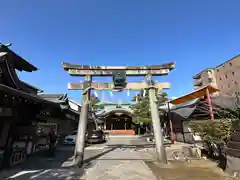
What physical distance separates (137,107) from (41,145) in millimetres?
11290

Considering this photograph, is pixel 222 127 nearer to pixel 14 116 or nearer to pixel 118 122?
pixel 14 116

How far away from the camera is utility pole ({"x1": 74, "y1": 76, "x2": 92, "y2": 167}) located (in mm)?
7253

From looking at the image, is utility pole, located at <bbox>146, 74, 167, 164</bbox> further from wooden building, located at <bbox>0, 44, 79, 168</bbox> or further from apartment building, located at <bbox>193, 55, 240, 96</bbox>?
apartment building, located at <bbox>193, 55, 240, 96</bbox>

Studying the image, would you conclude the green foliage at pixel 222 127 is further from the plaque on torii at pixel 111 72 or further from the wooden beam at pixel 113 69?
the wooden beam at pixel 113 69

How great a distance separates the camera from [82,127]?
25.4 ft

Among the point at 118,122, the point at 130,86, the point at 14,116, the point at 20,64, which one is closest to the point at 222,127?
the point at 130,86

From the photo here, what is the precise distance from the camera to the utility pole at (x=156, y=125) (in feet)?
24.6

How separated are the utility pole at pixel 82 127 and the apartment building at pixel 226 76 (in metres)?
27.3

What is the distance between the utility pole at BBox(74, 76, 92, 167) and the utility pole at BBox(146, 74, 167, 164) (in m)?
3.05

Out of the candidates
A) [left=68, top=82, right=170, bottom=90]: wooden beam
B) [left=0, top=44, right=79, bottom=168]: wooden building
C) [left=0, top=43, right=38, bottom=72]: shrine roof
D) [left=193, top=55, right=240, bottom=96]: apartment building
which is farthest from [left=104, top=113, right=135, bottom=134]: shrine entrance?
[left=0, top=44, right=79, bottom=168]: wooden building

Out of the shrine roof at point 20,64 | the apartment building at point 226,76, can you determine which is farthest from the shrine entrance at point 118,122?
the shrine roof at point 20,64

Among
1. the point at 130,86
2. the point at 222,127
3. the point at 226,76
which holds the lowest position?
the point at 222,127

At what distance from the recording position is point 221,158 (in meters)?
7.12

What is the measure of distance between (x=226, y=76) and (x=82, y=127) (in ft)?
119
